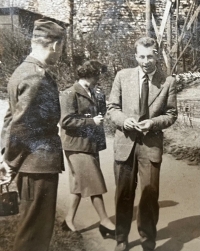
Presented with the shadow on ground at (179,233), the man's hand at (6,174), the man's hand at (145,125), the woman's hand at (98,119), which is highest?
the woman's hand at (98,119)

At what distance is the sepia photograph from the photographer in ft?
6.63

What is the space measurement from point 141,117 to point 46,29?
651mm

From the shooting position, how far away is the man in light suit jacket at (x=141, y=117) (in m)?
2.06

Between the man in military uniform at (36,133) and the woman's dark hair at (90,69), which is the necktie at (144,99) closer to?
the woman's dark hair at (90,69)

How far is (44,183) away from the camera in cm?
203

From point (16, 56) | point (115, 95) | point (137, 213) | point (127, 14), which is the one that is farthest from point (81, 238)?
point (127, 14)

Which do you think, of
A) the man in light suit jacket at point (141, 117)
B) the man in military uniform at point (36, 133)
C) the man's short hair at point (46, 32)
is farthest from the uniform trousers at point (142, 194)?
the man's short hair at point (46, 32)

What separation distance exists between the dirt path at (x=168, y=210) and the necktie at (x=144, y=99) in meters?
0.21

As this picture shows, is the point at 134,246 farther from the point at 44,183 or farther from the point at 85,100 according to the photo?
the point at 85,100

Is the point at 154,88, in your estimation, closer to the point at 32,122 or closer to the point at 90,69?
the point at 90,69

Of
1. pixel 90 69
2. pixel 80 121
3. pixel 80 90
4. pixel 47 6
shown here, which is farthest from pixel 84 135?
pixel 47 6

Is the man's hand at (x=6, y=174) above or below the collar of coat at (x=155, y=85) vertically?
below

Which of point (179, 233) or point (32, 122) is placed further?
point (179, 233)

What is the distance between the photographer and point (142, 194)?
2.11m
